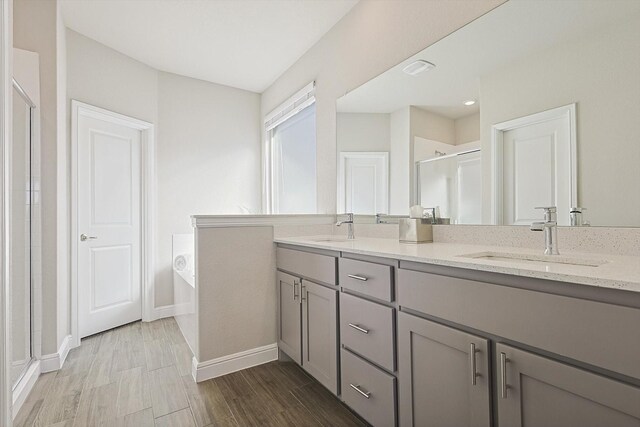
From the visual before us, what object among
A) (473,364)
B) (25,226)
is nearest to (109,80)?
(25,226)

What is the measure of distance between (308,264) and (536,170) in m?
1.28

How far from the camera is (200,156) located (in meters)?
3.80

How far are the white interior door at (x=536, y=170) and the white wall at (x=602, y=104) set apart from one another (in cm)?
5

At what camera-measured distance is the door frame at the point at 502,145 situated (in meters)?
1.32

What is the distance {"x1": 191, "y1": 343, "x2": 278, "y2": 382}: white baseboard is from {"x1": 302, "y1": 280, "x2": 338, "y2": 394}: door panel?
1.41 ft

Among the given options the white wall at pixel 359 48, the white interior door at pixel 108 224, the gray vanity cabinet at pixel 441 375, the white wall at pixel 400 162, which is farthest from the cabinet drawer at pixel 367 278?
the white interior door at pixel 108 224

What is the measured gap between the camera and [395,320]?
1.36 m

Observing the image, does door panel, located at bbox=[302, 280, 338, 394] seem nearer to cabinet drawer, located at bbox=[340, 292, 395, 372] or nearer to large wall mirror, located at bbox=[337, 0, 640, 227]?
cabinet drawer, located at bbox=[340, 292, 395, 372]

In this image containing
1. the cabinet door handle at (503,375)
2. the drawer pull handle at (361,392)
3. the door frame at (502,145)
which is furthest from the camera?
the drawer pull handle at (361,392)

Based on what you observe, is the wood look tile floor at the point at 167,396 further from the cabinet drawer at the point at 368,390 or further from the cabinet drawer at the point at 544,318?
the cabinet drawer at the point at 544,318

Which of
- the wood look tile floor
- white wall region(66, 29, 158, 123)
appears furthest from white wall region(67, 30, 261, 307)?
the wood look tile floor

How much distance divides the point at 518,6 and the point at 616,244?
3.67 feet

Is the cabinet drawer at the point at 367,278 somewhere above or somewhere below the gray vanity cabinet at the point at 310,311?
above

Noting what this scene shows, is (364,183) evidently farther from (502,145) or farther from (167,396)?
(167,396)
